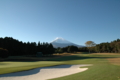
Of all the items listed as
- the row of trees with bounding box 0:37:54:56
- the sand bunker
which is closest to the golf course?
the sand bunker

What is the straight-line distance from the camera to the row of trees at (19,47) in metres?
71.4

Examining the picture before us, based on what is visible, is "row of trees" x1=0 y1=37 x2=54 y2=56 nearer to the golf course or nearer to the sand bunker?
the golf course

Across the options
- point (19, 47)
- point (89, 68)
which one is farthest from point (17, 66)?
point (19, 47)

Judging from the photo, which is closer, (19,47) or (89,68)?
(89,68)

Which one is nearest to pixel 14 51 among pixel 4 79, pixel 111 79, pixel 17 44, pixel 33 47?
pixel 17 44

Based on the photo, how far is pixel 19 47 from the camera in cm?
7700

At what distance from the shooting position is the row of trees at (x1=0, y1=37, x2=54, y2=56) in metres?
71.4

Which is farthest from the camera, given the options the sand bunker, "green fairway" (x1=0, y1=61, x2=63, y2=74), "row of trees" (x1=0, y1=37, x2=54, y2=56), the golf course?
"row of trees" (x1=0, y1=37, x2=54, y2=56)

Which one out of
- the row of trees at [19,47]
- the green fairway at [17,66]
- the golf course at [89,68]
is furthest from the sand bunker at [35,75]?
the row of trees at [19,47]

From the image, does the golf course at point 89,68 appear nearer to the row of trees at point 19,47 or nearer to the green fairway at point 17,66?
the green fairway at point 17,66

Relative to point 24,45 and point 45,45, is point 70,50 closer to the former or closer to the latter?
point 45,45

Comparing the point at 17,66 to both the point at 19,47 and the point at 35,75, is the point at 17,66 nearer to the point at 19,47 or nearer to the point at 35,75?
the point at 35,75

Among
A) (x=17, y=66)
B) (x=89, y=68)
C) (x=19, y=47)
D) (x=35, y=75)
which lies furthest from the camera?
(x=19, y=47)

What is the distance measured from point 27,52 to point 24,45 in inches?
198
